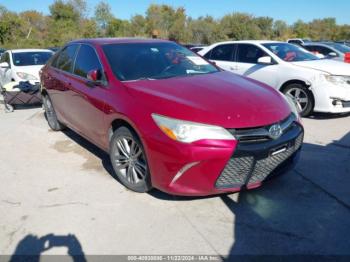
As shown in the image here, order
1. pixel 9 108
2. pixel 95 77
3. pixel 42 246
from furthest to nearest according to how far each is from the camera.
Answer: pixel 9 108
pixel 95 77
pixel 42 246

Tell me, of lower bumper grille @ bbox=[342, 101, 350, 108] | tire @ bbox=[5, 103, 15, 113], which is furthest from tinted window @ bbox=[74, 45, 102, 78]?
lower bumper grille @ bbox=[342, 101, 350, 108]

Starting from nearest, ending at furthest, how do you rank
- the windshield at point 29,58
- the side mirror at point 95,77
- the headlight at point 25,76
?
the side mirror at point 95,77, the headlight at point 25,76, the windshield at point 29,58

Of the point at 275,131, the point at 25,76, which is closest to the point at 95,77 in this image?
the point at 275,131

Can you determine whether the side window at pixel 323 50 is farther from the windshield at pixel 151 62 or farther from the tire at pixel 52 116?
the tire at pixel 52 116

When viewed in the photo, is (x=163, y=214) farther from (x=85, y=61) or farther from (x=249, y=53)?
(x=249, y=53)

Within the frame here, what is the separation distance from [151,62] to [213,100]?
1284 mm

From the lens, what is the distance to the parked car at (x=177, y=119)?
3221 mm

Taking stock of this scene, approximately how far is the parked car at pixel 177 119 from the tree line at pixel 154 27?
133 feet

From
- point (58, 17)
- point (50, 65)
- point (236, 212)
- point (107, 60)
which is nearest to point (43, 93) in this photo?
point (50, 65)

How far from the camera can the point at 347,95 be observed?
22.1 ft

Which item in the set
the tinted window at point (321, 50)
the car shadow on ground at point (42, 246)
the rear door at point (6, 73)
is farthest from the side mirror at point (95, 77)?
the tinted window at point (321, 50)

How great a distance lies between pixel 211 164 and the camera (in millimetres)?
3199

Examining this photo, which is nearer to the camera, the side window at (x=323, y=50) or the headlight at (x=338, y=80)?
the headlight at (x=338, y=80)

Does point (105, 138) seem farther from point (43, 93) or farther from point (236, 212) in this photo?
point (43, 93)
